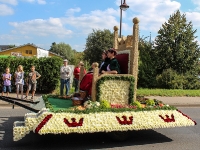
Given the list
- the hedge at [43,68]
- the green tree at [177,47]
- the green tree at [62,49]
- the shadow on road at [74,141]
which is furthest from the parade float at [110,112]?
the green tree at [62,49]

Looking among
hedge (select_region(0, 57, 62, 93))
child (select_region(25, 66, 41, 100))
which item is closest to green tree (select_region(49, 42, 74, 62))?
hedge (select_region(0, 57, 62, 93))

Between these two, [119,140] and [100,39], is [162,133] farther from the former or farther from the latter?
[100,39]

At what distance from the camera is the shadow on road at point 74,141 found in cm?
548

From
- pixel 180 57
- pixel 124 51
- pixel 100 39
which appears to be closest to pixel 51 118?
pixel 124 51

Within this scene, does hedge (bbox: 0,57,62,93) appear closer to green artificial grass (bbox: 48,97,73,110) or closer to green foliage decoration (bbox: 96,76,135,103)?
green artificial grass (bbox: 48,97,73,110)

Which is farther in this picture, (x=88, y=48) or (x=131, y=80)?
(x=88, y=48)

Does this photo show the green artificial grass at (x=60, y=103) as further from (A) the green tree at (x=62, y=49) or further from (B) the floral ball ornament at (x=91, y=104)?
(A) the green tree at (x=62, y=49)

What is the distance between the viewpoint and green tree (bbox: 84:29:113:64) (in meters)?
35.9

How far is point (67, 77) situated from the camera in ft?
41.1

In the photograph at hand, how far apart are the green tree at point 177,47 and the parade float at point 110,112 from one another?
15.0m

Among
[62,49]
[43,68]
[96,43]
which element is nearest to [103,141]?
[43,68]

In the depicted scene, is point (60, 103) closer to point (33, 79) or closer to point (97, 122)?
point (97, 122)

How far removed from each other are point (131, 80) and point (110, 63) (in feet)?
2.30

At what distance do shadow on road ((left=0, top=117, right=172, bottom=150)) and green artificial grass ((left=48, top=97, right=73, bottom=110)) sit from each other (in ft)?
2.22
